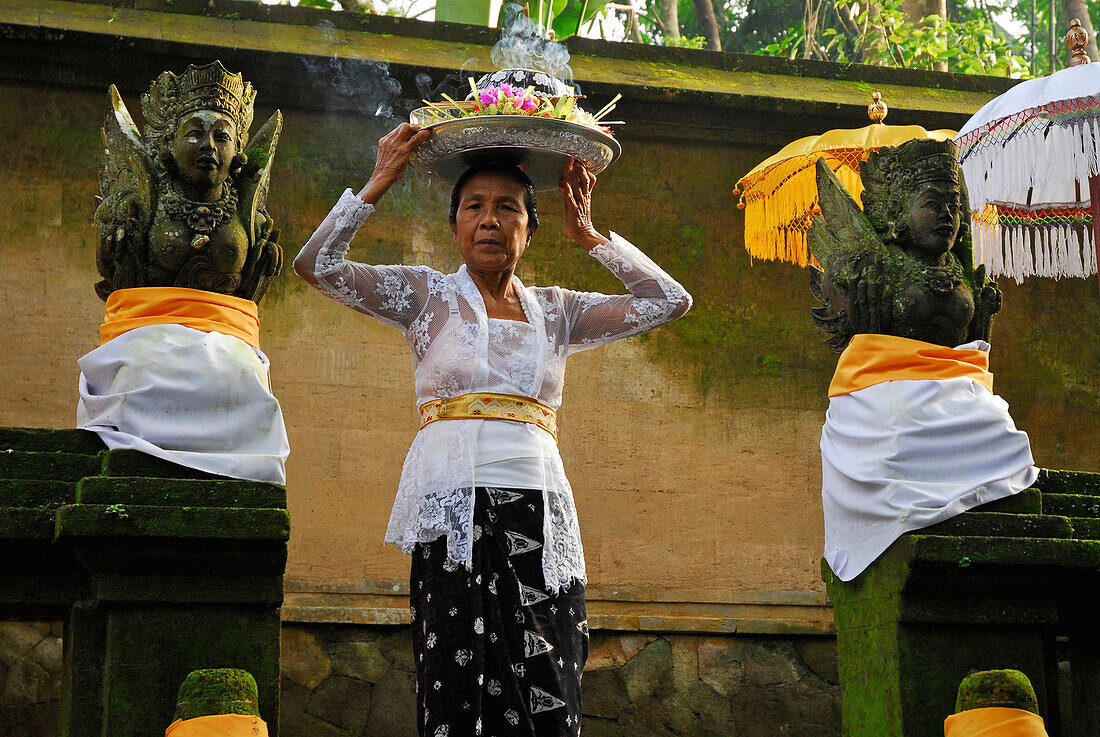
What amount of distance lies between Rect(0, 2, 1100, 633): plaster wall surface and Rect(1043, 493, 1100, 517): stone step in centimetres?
256

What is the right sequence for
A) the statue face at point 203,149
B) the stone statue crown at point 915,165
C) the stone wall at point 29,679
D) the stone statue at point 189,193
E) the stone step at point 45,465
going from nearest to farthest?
the stone step at point 45,465 → the stone statue at point 189,193 → the statue face at point 203,149 → the stone statue crown at point 915,165 → the stone wall at point 29,679

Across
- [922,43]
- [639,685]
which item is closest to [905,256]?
[639,685]

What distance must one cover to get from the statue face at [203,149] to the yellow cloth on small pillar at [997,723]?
2797mm

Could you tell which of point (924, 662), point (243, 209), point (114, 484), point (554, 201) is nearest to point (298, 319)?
point (554, 201)

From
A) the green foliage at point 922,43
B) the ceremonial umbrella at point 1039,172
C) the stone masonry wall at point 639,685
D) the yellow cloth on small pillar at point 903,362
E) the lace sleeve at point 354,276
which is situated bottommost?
the stone masonry wall at point 639,685

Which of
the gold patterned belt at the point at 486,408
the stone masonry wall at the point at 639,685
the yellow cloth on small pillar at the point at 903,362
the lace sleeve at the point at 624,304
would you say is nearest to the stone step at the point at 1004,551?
the yellow cloth on small pillar at the point at 903,362

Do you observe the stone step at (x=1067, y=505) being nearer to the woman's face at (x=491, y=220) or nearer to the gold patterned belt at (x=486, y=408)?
the gold patterned belt at (x=486, y=408)

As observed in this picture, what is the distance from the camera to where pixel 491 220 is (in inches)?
164

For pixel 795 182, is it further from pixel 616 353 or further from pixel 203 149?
pixel 203 149

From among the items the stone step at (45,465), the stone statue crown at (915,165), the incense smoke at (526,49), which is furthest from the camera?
the incense smoke at (526,49)

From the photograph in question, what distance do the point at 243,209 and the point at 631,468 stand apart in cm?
322

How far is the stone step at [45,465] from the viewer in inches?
153

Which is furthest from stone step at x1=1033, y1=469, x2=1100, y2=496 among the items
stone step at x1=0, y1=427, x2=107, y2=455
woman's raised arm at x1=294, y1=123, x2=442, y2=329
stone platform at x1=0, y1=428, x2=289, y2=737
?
stone step at x1=0, y1=427, x2=107, y2=455

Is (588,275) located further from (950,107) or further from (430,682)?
(430,682)
